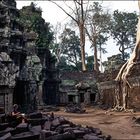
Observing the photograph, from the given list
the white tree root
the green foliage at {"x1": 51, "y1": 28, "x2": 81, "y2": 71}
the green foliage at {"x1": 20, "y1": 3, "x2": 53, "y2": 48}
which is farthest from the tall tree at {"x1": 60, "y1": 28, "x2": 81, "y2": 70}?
the white tree root

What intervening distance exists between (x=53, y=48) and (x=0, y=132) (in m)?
32.0

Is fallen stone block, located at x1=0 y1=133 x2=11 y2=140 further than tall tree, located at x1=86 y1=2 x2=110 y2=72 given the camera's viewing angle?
Answer: No

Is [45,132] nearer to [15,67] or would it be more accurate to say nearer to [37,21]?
[15,67]

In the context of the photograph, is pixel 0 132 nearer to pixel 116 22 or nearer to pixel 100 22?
pixel 100 22

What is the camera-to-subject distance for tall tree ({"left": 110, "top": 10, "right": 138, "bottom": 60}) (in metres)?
45.0

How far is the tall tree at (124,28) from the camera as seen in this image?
44969 millimetres

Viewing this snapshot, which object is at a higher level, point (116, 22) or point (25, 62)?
point (116, 22)

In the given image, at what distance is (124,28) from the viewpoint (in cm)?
4516

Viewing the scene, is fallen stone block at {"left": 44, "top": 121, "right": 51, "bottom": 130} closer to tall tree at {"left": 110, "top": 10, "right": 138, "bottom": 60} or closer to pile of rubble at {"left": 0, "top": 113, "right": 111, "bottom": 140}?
pile of rubble at {"left": 0, "top": 113, "right": 111, "bottom": 140}

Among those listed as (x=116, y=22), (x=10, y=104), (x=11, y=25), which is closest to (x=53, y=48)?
(x=116, y=22)

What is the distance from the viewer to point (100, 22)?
39219 millimetres

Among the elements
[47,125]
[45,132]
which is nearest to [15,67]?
[47,125]

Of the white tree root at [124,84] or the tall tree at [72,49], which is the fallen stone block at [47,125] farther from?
the tall tree at [72,49]

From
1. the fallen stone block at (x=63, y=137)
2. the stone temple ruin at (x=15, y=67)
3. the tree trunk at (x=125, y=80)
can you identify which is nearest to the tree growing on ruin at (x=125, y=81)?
the tree trunk at (x=125, y=80)
